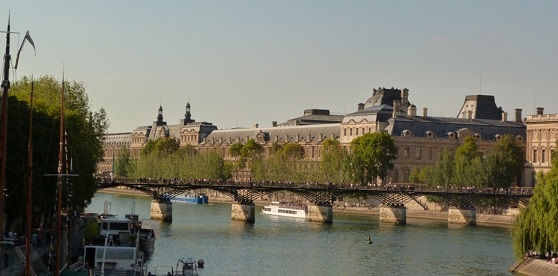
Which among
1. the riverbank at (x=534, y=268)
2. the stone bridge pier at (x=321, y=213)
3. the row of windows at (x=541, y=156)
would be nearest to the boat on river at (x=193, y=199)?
the row of windows at (x=541, y=156)

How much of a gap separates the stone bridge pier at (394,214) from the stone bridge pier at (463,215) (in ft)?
13.0

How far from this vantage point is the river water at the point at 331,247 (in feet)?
226

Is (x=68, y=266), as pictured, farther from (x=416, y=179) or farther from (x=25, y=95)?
(x=416, y=179)

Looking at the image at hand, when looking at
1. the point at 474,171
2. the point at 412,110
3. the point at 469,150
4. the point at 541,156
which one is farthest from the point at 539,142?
the point at 412,110

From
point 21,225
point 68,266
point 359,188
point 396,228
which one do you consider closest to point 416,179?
point 359,188

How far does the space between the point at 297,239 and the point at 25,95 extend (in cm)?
1967

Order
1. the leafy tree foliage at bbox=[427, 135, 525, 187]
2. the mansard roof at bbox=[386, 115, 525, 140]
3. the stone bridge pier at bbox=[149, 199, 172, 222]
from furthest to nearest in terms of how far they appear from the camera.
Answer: the mansard roof at bbox=[386, 115, 525, 140], the leafy tree foliage at bbox=[427, 135, 525, 187], the stone bridge pier at bbox=[149, 199, 172, 222]

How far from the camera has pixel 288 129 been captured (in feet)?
601

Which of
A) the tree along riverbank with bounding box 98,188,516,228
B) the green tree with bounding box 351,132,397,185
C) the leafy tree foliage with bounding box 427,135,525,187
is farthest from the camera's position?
the green tree with bounding box 351,132,397,185

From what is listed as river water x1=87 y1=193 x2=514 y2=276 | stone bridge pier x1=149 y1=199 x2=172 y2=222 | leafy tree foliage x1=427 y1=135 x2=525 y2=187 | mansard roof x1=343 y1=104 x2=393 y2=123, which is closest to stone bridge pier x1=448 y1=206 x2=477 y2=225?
→ river water x1=87 y1=193 x2=514 y2=276

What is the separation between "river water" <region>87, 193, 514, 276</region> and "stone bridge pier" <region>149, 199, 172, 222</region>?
79 centimetres

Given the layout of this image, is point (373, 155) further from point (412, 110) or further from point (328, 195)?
point (328, 195)

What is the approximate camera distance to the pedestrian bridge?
108062 mm

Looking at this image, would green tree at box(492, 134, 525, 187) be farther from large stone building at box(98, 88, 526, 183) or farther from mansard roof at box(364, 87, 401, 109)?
mansard roof at box(364, 87, 401, 109)
